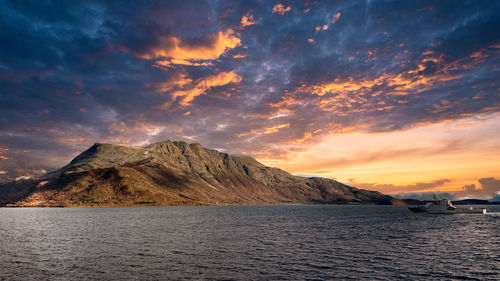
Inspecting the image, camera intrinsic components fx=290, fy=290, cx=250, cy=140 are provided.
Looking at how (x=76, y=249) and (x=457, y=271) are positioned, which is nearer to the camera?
(x=457, y=271)

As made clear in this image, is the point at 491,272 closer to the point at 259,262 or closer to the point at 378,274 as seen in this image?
the point at 378,274

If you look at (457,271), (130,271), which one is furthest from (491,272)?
(130,271)

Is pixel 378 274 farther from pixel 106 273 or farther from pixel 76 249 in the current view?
pixel 76 249

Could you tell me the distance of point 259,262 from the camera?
51.0 m

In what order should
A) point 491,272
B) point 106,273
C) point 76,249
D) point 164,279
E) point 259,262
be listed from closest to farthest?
point 164,279 → point 106,273 → point 491,272 → point 259,262 → point 76,249

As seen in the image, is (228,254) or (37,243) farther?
(37,243)

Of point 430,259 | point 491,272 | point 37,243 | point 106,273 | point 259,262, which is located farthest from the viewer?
point 37,243

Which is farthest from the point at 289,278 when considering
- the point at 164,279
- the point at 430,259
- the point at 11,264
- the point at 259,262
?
the point at 11,264

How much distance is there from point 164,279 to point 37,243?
50.7 meters

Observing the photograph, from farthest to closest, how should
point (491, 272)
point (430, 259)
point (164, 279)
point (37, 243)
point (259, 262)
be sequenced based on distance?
point (37, 243) → point (430, 259) → point (259, 262) → point (491, 272) → point (164, 279)

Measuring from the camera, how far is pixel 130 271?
43938 mm

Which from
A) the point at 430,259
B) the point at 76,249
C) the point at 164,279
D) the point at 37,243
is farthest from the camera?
the point at 37,243

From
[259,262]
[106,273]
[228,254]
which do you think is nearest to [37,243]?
[106,273]

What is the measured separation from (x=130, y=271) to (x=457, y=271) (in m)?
51.2
